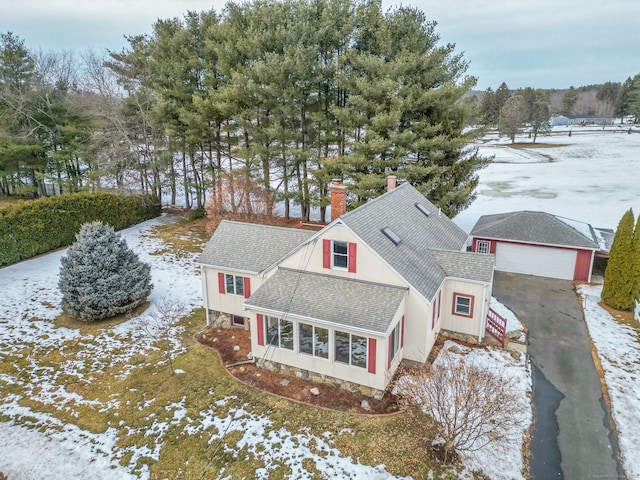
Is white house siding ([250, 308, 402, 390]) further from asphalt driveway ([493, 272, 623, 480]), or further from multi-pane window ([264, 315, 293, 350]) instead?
asphalt driveway ([493, 272, 623, 480])

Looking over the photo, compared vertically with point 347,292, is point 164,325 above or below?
below

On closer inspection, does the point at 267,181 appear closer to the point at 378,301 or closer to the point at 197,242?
the point at 197,242

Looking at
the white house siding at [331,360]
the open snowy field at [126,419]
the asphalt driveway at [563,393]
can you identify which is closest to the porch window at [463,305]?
the open snowy field at [126,419]

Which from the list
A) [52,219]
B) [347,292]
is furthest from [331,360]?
[52,219]

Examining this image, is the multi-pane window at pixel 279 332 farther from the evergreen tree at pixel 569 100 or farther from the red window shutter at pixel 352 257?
the evergreen tree at pixel 569 100

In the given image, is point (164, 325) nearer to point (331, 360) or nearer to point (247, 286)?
point (247, 286)
